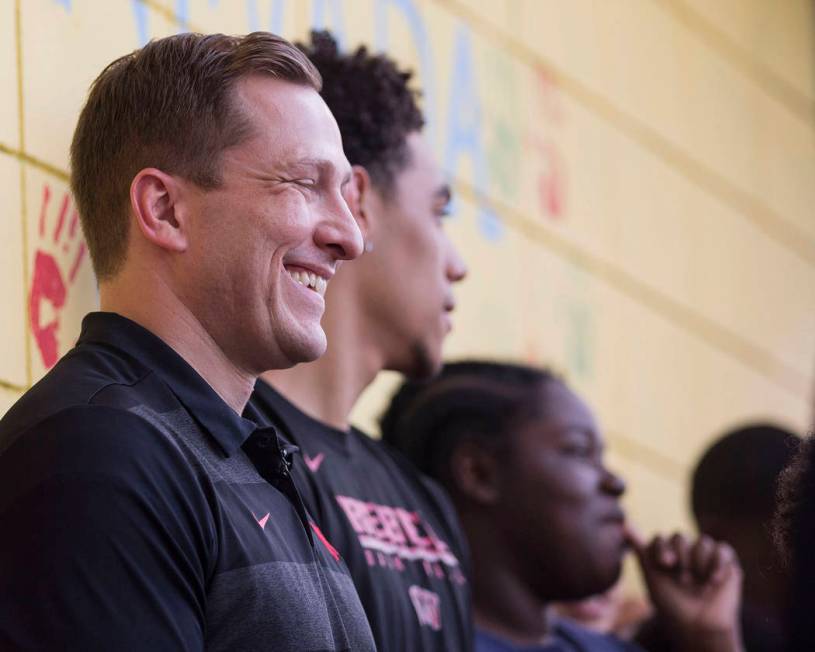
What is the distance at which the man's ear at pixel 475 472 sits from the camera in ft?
10.3

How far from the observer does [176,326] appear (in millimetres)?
1866

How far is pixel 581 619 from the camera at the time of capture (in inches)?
156

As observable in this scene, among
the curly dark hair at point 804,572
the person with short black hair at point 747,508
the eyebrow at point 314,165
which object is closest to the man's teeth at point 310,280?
the eyebrow at point 314,165

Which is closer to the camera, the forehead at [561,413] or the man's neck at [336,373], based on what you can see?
the man's neck at [336,373]

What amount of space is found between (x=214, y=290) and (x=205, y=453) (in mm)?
229

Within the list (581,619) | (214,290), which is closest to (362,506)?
(214,290)

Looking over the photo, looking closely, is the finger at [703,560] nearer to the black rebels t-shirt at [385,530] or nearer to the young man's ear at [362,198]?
the black rebels t-shirt at [385,530]

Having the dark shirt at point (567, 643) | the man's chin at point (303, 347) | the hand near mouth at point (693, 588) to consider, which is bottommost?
the dark shirt at point (567, 643)

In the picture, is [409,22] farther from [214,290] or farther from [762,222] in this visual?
[762,222]

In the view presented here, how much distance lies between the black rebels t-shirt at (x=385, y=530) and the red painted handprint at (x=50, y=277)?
33 centimetres

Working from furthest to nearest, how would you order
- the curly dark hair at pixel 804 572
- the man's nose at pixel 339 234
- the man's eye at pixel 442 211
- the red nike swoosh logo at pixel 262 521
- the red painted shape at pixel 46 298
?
the man's eye at pixel 442 211 < the red painted shape at pixel 46 298 < the man's nose at pixel 339 234 < the red nike swoosh logo at pixel 262 521 < the curly dark hair at pixel 804 572

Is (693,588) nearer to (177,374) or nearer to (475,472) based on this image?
(475,472)

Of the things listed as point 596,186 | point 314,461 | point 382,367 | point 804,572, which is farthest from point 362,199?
point 596,186

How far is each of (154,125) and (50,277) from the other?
2.10ft
